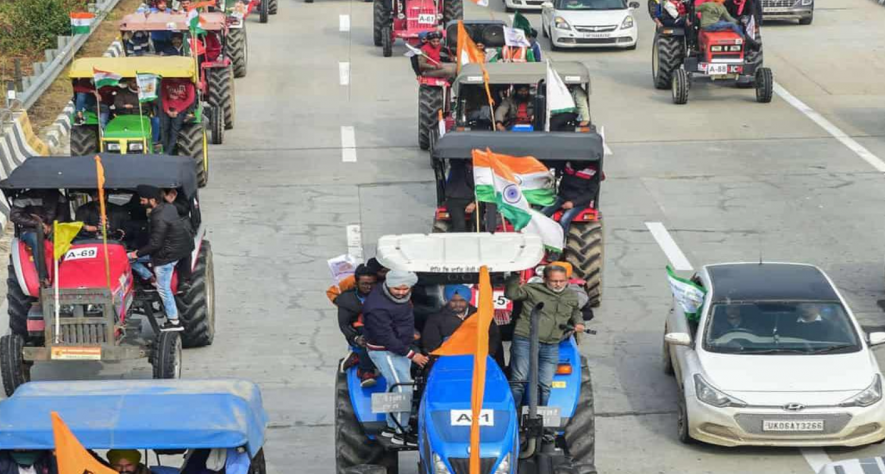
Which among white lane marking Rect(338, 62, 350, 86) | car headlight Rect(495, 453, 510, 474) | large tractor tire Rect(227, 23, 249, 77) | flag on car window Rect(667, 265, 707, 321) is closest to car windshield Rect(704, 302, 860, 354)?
flag on car window Rect(667, 265, 707, 321)

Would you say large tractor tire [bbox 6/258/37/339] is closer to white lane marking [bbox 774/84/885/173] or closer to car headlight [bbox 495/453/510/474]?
car headlight [bbox 495/453/510/474]

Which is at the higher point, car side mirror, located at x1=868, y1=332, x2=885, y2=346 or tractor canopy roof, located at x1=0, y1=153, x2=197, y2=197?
tractor canopy roof, located at x1=0, y1=153, x2=197, y2=197

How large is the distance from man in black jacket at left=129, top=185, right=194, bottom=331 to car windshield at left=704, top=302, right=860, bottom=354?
5.37 metres

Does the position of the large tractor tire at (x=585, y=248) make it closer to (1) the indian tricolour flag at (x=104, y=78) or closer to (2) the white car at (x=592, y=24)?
(1) the indian tricolour flag at (x=104, y=78)

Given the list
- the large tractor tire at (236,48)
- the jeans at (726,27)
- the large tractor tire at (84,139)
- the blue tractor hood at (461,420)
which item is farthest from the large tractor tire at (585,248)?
the large tractor tire at (236,48)

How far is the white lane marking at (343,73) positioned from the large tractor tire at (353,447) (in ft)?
65.2

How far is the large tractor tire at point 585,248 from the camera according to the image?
1853cm

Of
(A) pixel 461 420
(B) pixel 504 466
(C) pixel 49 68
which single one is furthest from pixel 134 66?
(B) pixel 504 466

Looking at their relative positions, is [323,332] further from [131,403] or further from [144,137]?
[131,403]

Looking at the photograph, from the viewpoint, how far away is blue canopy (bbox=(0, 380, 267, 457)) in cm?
1084

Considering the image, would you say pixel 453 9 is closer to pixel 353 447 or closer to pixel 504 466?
pixel 353 447

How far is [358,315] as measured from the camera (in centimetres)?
1357

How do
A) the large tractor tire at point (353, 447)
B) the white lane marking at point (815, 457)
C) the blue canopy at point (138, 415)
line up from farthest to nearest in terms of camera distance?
the white lane marking at point (815, 457)
the large tractor tire at point (353, 447)
the blue canopy at point (138, 415)

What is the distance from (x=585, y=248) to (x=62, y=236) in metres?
5.82
